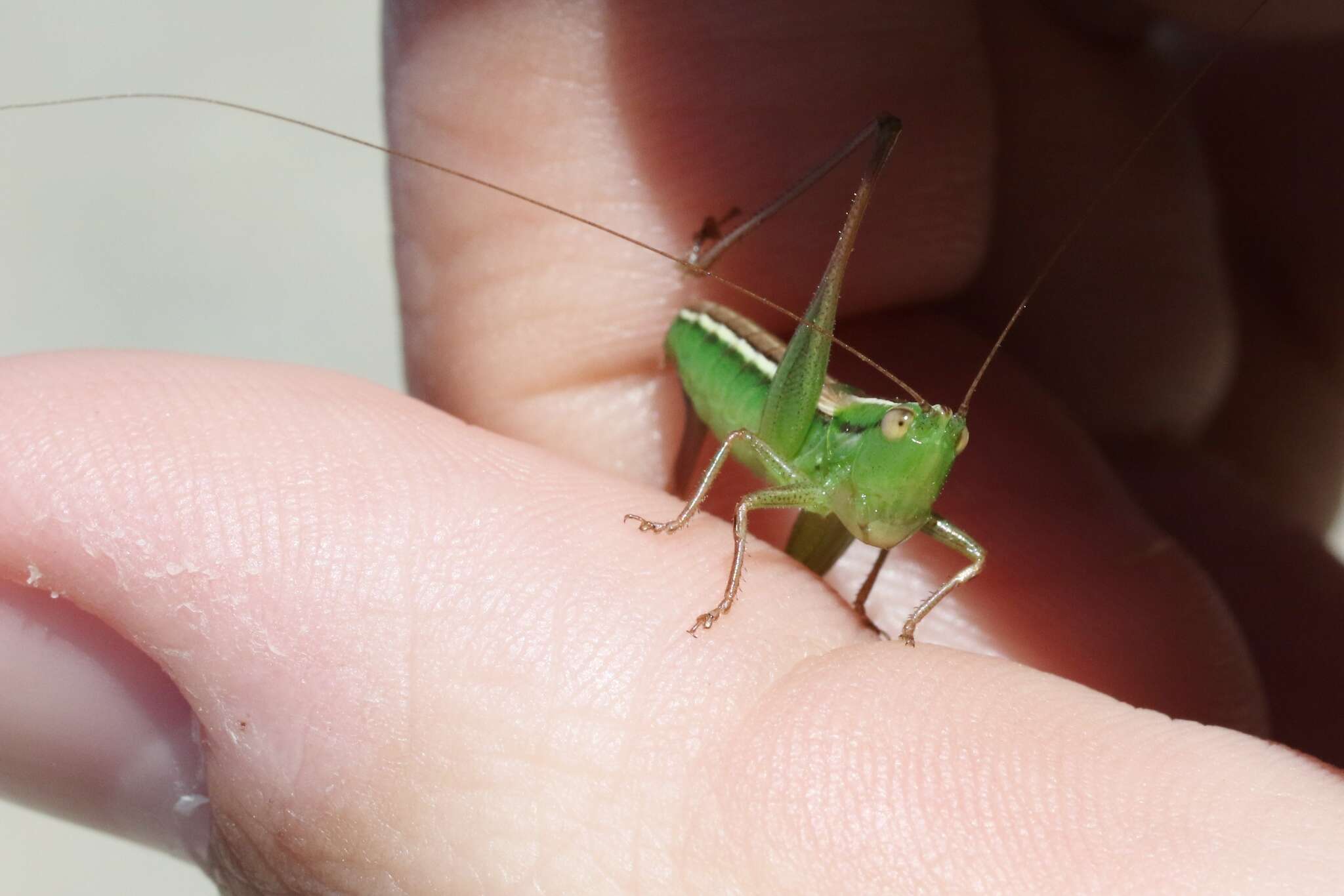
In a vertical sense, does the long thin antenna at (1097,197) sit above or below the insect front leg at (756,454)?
above

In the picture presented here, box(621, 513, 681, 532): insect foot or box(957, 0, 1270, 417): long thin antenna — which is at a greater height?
box(957, 0, 1270, 417): long thin antenna

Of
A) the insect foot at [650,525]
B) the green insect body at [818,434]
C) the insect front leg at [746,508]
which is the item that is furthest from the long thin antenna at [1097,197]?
the insect foot at [650,525]

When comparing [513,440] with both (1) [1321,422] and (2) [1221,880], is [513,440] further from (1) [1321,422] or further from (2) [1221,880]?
(1) [1321,422]

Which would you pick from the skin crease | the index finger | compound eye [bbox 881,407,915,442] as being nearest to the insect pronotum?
compound eye [bbox 881,407,915,442]

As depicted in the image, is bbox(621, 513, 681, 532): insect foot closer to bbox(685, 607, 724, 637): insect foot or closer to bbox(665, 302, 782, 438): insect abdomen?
bbox(685, 607, 724, 637): insect foot

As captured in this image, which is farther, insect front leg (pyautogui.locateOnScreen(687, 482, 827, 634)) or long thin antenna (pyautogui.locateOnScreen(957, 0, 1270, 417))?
long thin antenna (pyautogui.locateOnScreen(957, 0, 1270, 417))

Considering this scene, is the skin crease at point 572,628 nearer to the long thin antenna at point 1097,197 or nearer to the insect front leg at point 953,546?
the insect front leg at point 953,546

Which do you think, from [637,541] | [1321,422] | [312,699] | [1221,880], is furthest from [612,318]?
[1321,422]
